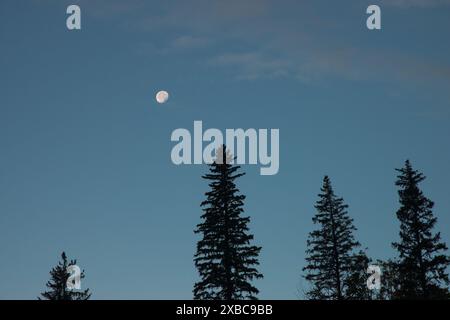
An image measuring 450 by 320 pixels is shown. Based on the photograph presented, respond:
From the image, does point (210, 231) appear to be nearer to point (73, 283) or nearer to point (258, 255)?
point (258, 255)

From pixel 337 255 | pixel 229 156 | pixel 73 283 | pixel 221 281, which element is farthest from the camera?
pixel 73 283

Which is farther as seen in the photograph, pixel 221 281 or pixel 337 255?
pixel 337 255

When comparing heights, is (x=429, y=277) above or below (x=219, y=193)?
below

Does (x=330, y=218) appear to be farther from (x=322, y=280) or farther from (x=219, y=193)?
(x=219, y=193)

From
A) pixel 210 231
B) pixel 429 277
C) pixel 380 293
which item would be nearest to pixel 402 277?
pixel 429 277

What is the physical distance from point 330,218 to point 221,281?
44.0ft

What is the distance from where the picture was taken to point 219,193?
153ft
